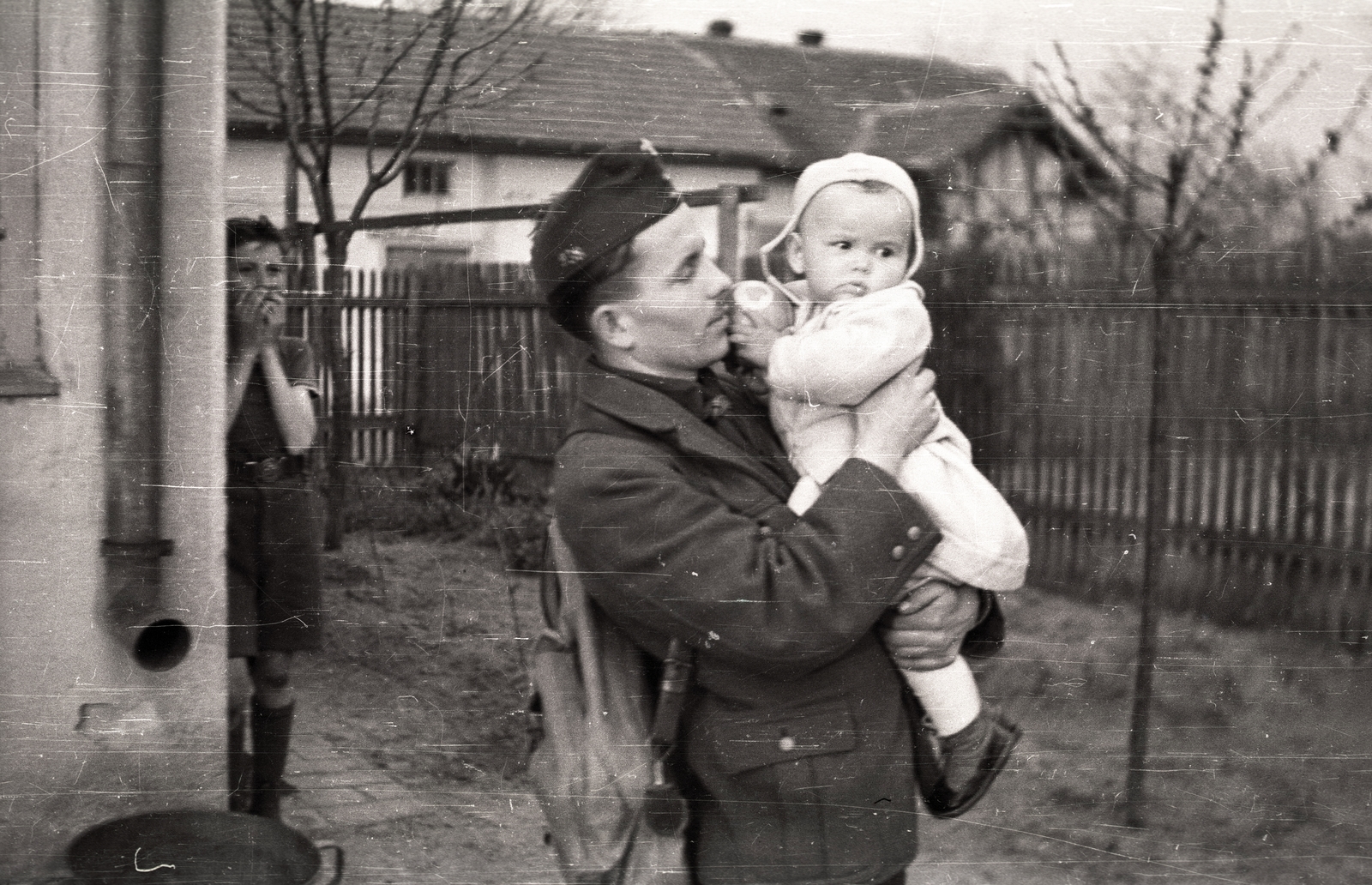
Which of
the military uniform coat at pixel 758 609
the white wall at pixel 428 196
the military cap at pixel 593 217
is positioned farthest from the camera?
the white wall at pixel 428 196

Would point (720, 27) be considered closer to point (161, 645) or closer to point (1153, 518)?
point (1153, 518)

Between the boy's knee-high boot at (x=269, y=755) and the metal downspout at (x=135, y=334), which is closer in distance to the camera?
the metal downspout at (x=135, y=334)

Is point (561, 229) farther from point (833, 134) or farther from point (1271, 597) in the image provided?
point (1271, 597)

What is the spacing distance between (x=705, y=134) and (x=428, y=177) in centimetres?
53

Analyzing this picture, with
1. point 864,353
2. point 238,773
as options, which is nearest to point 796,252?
point 864,353

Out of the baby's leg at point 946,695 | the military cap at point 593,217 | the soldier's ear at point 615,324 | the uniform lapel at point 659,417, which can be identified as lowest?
the baby's leg at point 946,695

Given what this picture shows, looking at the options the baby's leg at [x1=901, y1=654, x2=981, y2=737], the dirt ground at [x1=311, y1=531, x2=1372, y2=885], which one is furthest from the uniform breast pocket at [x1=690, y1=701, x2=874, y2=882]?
the dirt ground at [x1=311, y1=531, x2=1372, y2=885]

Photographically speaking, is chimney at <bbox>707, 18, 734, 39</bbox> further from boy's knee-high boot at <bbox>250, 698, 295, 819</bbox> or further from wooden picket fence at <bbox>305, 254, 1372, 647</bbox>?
boy's knee-high boot at <bbox>250, 698, 295, 819</bbox>

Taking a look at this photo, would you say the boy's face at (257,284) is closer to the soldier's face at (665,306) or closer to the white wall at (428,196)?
the white wall at (428,196)

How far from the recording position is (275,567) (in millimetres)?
2420

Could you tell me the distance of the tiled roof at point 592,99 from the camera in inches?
92.2

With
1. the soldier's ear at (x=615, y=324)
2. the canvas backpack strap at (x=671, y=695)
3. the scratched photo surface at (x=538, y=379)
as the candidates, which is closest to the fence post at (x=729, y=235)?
the scratched photo surface at (x=538, y=379)

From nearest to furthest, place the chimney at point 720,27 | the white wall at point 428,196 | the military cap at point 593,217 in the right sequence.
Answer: the military cap at point 593,217, the white wall at point 428,196, the chimney at point 720,27

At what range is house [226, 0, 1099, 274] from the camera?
232cm
